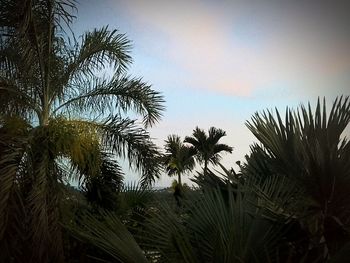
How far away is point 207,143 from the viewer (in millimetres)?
26578

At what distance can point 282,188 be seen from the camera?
3.41 meters

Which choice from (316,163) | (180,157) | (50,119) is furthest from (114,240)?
(180,157)

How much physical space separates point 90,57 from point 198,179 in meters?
4.55

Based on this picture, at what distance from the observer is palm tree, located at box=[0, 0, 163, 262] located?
19.4ft

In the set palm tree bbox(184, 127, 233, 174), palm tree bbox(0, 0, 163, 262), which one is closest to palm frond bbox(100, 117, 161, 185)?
palm tree bbox(0, 0, 163, 262)

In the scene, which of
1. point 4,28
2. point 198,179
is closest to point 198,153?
point 4,28

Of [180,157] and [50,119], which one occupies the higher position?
[180,157]

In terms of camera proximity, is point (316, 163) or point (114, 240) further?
point (316, 163)

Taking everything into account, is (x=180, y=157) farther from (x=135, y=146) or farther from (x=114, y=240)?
(x=114, y=240)

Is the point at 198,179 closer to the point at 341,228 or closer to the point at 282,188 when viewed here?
the point at 282,188

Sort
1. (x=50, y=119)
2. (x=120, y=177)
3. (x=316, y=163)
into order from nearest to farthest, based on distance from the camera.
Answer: (x=316, y=163)
(x=50, y=119)
(x=120, y=177)

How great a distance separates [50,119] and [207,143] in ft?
65.7

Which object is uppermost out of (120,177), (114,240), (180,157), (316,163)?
(180,157)

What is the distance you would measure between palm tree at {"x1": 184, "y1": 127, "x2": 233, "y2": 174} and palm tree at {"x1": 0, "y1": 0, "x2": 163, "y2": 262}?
1852 cm
